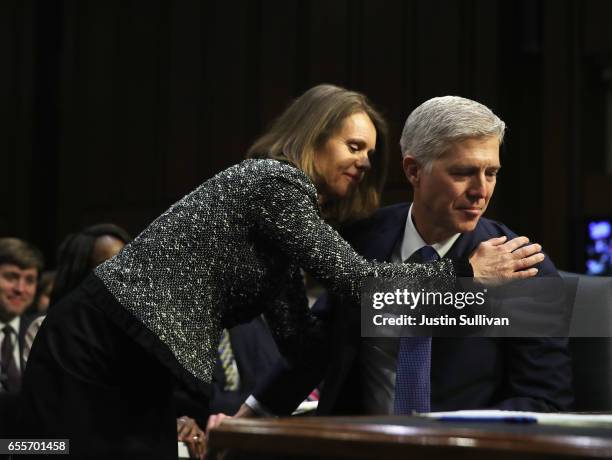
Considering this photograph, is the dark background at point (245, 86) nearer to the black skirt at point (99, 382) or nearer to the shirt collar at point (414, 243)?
the shirt collar at point (414, 243)

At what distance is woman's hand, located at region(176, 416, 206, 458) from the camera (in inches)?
111

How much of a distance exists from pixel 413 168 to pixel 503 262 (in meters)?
0.39

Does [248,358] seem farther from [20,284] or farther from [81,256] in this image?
[20,284]

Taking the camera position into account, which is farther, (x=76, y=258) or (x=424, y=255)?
(x=76, y=258)

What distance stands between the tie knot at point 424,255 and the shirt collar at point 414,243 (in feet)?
0.06

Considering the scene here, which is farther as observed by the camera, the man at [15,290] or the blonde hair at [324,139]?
the man at [15,290]

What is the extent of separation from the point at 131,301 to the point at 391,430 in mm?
867

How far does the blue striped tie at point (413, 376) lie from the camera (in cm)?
196

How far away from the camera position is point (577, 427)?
49.6 inches

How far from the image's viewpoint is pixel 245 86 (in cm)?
684

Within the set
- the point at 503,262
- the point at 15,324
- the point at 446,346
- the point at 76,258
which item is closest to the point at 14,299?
the point at 15,324

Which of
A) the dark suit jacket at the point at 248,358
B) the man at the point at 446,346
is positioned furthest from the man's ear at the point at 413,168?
the dark suit jacket at the point at 248,358

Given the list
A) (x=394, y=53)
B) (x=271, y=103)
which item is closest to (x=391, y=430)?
(x=394, y=53)

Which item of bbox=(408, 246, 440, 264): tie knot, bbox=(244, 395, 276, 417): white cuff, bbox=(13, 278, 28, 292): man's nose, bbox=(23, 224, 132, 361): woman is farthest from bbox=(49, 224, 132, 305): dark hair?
bbox=(408, 246, 440, 264): tie knot
